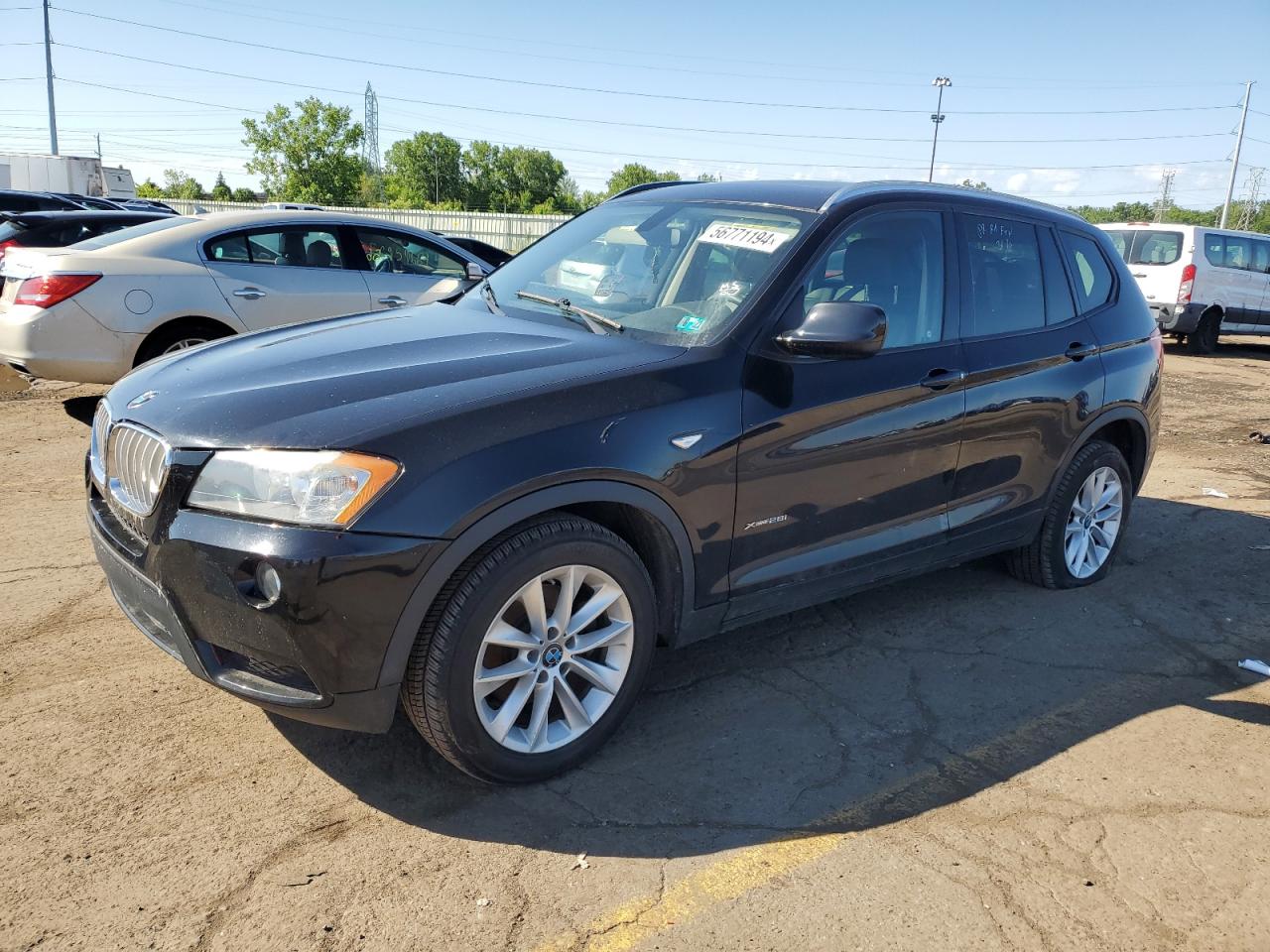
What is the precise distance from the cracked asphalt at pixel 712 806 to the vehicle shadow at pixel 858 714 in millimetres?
12

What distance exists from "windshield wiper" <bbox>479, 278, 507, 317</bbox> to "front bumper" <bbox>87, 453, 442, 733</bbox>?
4.86 feet

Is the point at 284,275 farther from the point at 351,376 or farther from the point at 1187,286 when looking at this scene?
the point at 1187,286

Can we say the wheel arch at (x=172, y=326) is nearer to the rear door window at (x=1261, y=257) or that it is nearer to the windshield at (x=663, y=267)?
the windshield at (x=663, y=267)

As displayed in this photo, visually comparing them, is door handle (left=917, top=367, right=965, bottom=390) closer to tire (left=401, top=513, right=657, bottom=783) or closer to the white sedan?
tire (left=401, top=513, right=657, bottom=783)

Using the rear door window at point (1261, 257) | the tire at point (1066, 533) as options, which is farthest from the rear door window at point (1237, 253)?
the tire at point (1066, 533)

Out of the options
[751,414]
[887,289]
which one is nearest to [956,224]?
[887,289]

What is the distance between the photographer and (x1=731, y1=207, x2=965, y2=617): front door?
3.24 meters

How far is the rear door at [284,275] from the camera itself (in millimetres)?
6965

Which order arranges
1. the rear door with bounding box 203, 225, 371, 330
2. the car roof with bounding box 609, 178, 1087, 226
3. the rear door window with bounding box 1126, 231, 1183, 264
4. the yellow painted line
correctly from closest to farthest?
1. the yellow painted line
2. the car roof with bounding box 609, 178, 1087, 226
3. the rear door with bounding box 203, 225, 371, 330
4. the rear door window with bounding box 1126, 231, 1183, 264

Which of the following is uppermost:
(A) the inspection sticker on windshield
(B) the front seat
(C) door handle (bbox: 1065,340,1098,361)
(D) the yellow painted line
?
(A) the inspection sticker on windshield

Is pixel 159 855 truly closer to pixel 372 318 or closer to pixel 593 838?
pixel 593 838

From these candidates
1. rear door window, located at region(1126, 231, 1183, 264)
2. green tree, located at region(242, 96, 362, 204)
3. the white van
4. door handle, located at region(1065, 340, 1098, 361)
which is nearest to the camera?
door handle, located at region(1065, 340, 1098, 361)

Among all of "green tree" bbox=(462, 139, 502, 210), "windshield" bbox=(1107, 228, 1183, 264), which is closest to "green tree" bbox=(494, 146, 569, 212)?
"green tree" bbox=(462, 139, 502, 210)

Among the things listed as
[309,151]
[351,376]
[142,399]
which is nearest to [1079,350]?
[351,376]
